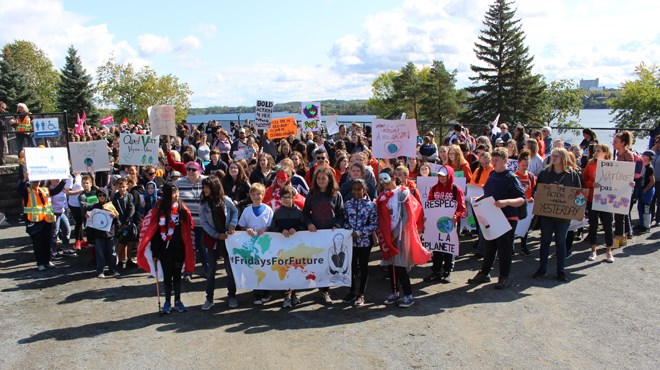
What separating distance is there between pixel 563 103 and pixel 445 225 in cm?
7163

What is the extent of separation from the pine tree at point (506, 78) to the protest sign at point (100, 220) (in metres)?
54.3

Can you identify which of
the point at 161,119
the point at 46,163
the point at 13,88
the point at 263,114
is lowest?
the point at 46,163

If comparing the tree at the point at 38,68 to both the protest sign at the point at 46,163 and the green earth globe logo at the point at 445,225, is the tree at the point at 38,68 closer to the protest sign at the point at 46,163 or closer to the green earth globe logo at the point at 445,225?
the protest sign at the point at 46,163

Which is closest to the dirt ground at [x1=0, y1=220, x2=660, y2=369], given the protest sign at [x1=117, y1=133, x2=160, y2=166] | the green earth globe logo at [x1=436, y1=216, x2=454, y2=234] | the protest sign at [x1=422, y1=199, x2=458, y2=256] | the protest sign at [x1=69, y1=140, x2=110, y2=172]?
the protest sign at [x1=422, y1=199, x2=458, y2=256]

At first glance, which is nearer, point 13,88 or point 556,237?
point 556,237

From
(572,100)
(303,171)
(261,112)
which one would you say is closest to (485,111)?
(572,100)

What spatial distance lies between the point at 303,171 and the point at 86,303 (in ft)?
14.7

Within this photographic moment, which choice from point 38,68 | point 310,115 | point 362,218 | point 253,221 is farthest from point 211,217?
point 38,68

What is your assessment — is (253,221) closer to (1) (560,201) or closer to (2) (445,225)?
(2) (445,225)

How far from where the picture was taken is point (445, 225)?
777 centimetres

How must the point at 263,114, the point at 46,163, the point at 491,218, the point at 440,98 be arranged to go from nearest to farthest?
the point at 491,218, the point at 46,163, the point at 263,114, the point at 440,98

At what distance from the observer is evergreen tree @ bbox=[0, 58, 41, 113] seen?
150ft

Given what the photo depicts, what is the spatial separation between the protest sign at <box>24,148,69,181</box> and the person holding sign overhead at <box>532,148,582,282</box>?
8.71m

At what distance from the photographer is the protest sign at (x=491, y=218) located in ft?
24.1
